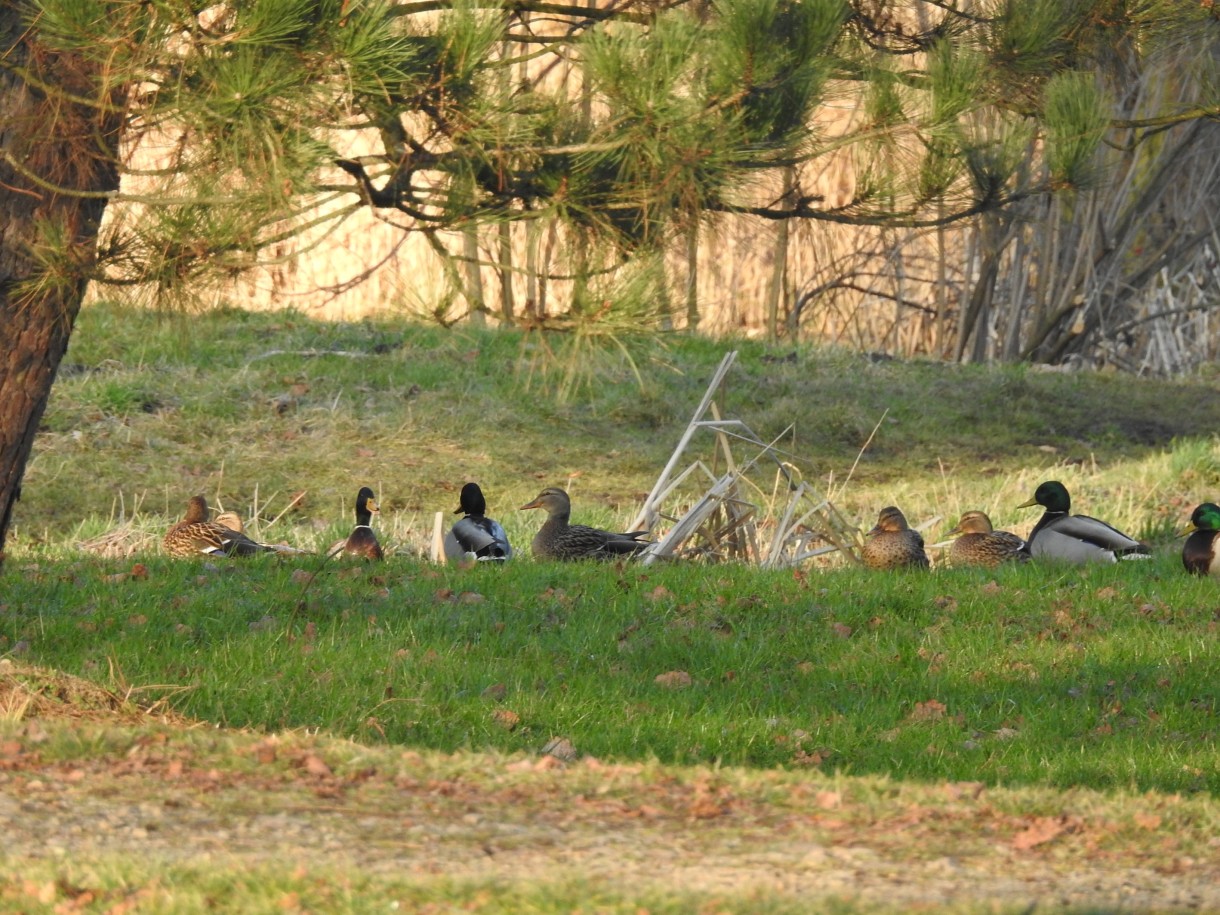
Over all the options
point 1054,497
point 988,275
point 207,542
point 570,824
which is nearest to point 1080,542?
point 1054,497

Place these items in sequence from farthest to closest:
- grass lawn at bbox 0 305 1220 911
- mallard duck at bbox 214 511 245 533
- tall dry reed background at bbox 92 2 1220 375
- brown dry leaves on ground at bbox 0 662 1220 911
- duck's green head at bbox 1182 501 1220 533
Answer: tall dry reed background at bbox 92 2 1220 375
mallard duck at bbox 214 511 245 533
duck's green head at bbox 1182 501 1220 533
grass lawn at bbox 0 305 1220 911
brown dry leaves on ground at bbox 0 662 1220 911

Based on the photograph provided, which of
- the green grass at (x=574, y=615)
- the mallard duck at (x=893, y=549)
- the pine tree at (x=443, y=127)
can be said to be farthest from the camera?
the mallard duck at (x=893, y=549)

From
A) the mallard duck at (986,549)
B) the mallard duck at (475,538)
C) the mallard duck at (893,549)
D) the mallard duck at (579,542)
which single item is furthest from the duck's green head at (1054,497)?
the mallard duck at (475,538)

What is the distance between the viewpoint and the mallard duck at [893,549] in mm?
9445

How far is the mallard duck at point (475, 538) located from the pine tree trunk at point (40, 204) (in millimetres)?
3154

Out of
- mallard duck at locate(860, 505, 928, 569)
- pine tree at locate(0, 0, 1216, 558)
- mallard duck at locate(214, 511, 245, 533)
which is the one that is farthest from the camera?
mallard duck at locate(214, 511, 245, 533)

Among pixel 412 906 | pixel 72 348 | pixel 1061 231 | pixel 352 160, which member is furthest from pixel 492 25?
pixel 1061 231

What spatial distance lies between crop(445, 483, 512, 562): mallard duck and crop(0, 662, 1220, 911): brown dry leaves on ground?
4.03 m

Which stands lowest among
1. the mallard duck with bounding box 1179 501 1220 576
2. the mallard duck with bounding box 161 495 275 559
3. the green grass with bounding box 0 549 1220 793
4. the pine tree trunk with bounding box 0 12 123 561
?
the green grass with bounding box 0 549 1220 793

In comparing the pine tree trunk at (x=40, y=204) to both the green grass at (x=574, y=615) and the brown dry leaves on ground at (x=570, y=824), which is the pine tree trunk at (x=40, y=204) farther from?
the brown dry leaves on ground at (x=570, y=824)

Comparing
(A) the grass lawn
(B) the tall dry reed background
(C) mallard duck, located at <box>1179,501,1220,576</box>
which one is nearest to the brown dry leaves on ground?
(A) the grass lawn

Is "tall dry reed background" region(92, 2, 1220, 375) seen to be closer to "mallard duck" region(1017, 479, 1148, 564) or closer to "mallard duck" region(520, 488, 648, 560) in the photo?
"mallard duck" region(520, 488, 648, 560)

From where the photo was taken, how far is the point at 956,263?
67.2ft

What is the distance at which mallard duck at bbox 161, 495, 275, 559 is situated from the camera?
9.59 meters
